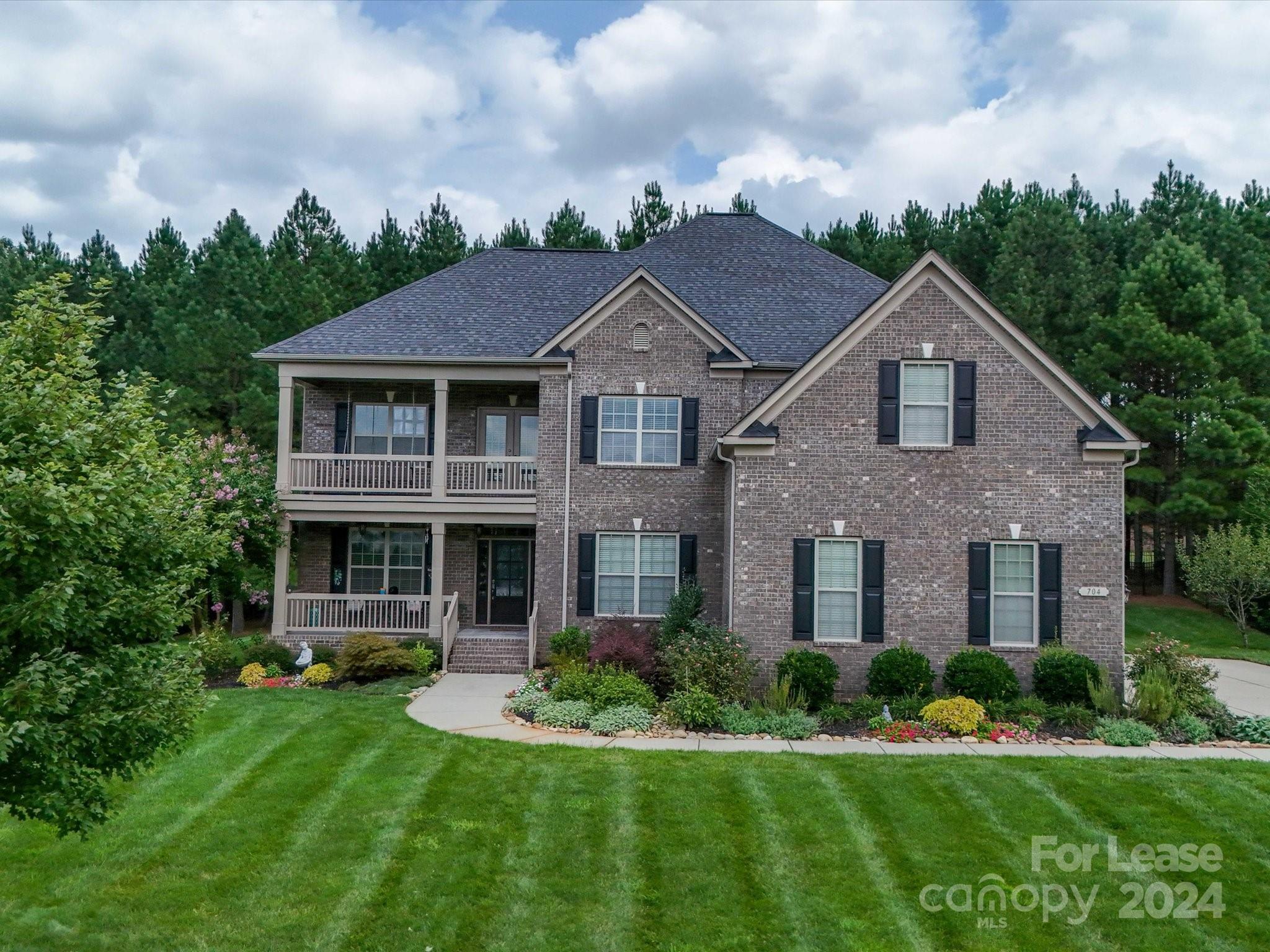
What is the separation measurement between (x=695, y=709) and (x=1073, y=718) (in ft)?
18.4

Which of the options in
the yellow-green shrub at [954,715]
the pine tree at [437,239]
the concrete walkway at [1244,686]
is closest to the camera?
the yellow-green shrub at [954,715]

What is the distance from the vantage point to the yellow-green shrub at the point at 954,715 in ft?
40.4

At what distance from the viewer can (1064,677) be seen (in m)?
13.3

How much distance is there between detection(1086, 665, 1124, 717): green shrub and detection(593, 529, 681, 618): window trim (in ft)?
24.5

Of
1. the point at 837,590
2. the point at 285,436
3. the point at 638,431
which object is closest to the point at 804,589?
the point at 837,590

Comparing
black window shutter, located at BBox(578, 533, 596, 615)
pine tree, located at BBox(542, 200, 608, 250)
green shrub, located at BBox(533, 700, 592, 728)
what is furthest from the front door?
pine tree, located at BBox(542, 200, 608, 250)

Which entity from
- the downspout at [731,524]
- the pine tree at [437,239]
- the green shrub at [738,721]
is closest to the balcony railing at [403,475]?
the downspout at [731,524]

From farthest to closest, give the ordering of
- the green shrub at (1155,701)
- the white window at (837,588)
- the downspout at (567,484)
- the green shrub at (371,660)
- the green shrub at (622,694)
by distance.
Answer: the downspout at (567,484) → the green shrub at (371,660) → the white window at (837,588) → the green shrub at (622,694) → the green shrub at (1155,701)

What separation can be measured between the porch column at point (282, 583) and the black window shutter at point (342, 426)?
1.62 m

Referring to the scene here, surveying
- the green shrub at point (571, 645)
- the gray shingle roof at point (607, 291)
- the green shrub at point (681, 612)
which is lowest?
the green shrub at point (571, 645)

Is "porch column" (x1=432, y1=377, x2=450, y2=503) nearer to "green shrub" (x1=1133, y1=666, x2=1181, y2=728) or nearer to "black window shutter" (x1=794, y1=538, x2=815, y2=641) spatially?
"black window shutter" (x1=794, y1=538, x2=815, y2=641)

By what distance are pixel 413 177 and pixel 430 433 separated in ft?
69.0

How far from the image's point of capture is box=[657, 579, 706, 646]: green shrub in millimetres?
15609

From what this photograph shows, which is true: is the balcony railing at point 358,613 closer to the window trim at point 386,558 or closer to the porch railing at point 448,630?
the porch railing at point 448,630
